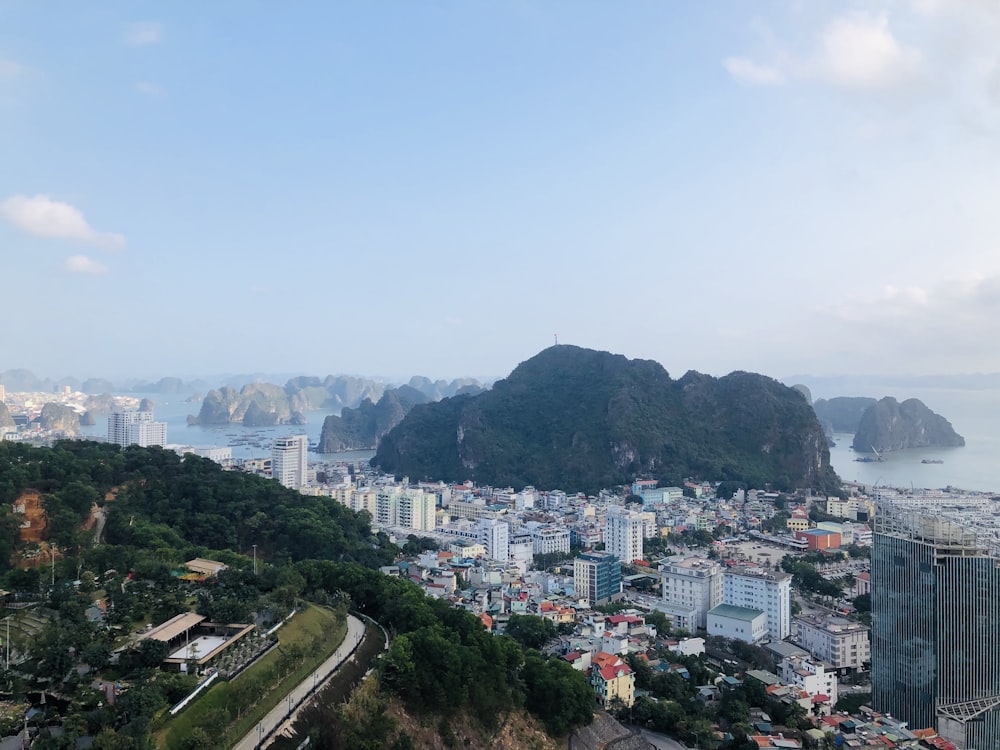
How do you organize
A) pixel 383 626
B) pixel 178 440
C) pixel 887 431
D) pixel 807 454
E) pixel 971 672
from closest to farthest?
1. pixel 383 626
2. pixel 971 672
3. pixel 807 454
4. pixel 887 431
5. pixel 178 440

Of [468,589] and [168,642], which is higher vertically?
[168,642]

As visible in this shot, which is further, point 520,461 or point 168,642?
point 520,461

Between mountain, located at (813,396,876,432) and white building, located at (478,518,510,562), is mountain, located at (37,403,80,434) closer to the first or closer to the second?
white building, located at (478,518,510,562)

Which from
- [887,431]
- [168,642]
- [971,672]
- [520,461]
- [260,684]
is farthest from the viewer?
[887,431]

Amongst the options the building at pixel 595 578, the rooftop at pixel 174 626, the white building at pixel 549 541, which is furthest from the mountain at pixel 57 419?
the rooftop at pixel 174 626

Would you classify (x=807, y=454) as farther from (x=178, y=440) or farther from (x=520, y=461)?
(x=178, y=440)

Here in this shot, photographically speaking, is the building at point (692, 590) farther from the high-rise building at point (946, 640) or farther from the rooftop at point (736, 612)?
the high-rise building at point (946, 640)

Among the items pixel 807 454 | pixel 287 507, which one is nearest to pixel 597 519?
pixel 287 507
